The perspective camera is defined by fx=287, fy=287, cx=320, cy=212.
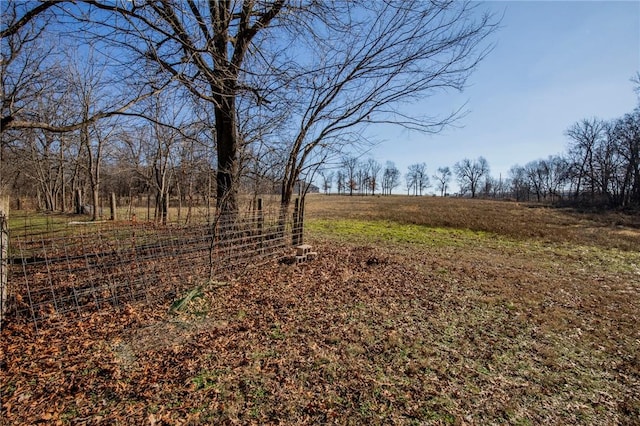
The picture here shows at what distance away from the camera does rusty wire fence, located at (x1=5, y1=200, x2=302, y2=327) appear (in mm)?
3730

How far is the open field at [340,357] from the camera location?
2.36 metres

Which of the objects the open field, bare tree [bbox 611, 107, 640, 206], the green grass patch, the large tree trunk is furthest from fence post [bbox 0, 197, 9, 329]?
bare tree [bbox 611, 107, 640, 206]

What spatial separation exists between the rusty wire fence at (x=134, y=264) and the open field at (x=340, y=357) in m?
0.35

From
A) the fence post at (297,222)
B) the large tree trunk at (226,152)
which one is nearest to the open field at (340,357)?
the fence post at (297,222)

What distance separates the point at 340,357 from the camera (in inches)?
122

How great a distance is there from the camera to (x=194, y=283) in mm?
4867

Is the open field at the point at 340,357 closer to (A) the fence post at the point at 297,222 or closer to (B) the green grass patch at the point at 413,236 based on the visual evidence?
(A) the fence post at the point at 297,222

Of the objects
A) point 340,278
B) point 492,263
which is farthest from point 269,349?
point 492,263

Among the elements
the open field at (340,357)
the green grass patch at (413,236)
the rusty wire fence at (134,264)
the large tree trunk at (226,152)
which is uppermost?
the large tree trunk at (226,152)

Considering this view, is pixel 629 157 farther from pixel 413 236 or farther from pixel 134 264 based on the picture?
pixel 134 264

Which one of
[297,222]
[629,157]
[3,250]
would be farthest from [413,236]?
[629,157]

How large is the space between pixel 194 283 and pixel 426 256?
607 centimetres

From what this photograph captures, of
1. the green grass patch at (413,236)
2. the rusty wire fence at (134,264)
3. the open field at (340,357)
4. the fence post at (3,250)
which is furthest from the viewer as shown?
the green grass patch at (413,236)

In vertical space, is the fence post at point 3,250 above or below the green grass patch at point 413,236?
above
